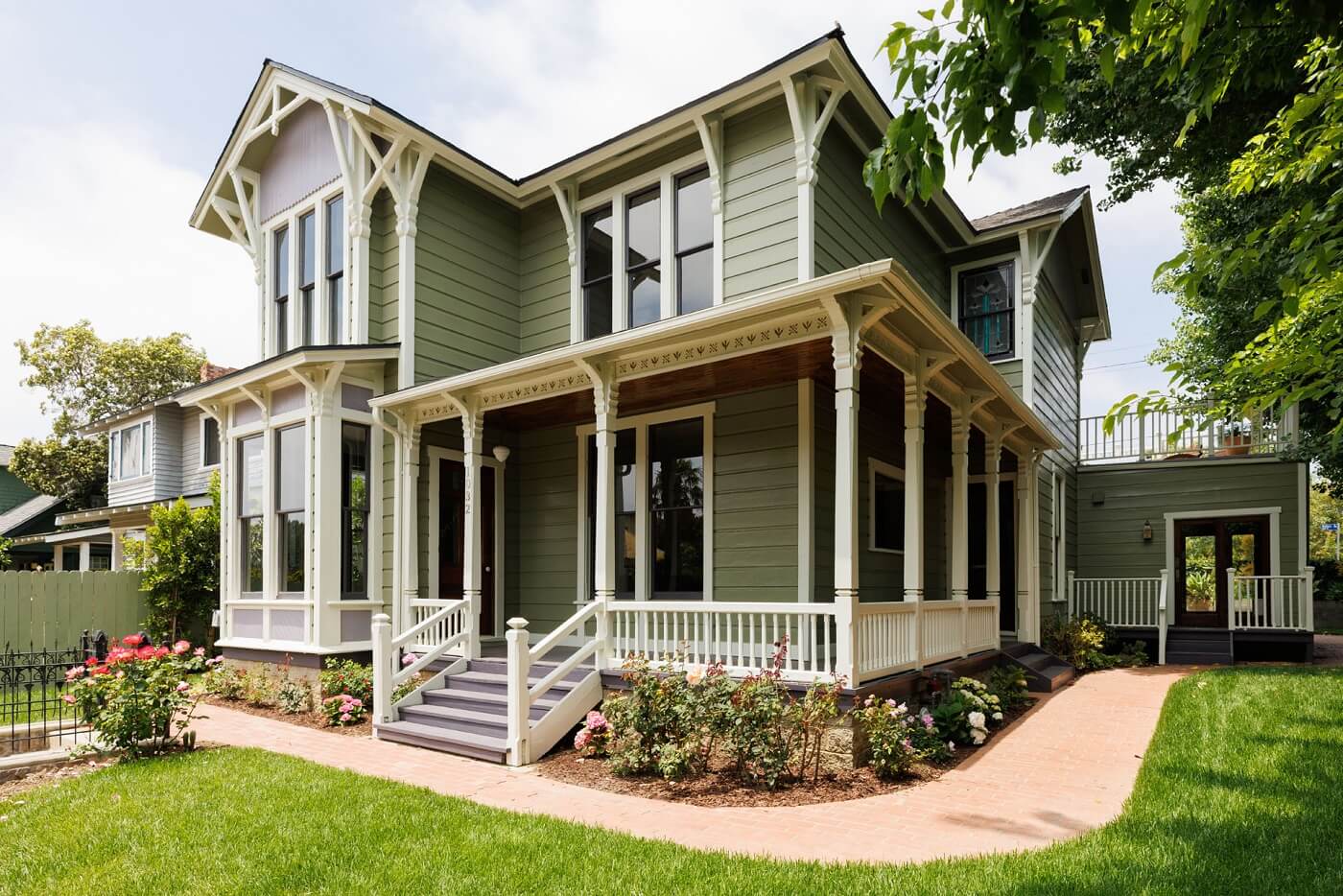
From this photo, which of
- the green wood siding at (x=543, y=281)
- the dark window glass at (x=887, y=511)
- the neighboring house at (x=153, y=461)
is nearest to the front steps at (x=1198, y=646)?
the dark window glass at (x=887, y=511)

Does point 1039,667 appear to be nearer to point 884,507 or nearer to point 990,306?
point 884,507

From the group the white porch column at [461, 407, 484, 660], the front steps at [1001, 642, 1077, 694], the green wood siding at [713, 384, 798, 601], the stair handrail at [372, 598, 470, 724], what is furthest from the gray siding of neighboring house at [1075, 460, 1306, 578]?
the stair handrail at [372, 598, 470, 724]

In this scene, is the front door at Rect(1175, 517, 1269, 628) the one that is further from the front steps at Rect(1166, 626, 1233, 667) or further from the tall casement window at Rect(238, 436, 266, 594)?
the tall casement window at Rect(238, 436, 266, 594)

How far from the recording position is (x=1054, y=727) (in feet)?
27.1

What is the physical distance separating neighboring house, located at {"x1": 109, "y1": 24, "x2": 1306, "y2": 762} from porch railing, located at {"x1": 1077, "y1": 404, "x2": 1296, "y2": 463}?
3045 millimetres

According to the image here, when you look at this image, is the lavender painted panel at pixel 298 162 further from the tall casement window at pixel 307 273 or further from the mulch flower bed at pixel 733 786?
the mulch flower bed at pixel 733 786

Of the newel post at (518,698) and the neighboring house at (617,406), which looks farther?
the neighboring house at (617,406)

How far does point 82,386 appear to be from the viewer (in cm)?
3092

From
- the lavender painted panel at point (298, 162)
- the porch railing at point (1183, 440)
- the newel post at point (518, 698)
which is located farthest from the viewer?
the porch railing at point (1183, 440)

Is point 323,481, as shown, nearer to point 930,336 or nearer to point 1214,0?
point 930,336

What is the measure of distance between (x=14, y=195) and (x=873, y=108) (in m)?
13.2

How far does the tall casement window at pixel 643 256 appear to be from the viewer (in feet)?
33.4

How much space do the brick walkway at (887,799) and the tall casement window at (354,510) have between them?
6.53 feet

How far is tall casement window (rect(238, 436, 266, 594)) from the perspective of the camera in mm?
10961
